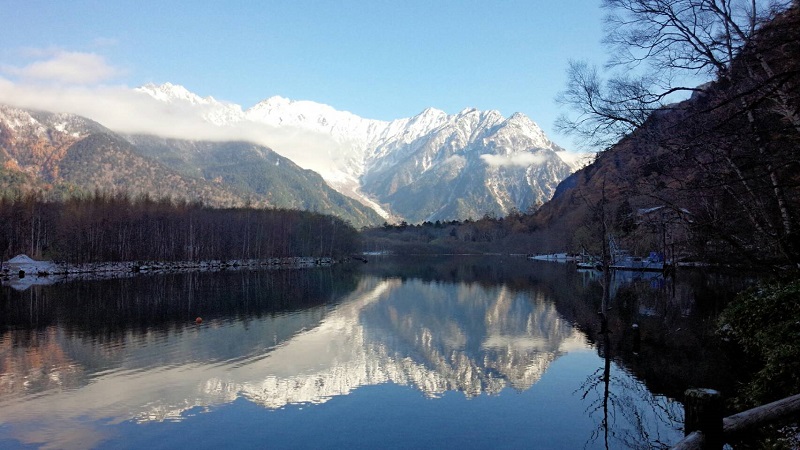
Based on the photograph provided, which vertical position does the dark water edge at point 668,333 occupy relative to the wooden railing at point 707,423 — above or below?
below

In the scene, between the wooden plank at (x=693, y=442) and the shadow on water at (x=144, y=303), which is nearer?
the wooden plank at (x=693, y=442)

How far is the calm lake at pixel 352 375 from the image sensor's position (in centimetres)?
1541

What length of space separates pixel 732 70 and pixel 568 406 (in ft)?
38.1

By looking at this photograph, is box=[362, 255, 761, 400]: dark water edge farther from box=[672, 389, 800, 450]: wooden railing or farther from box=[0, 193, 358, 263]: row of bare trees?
box=[0, 193, 358, 263]: row of bare trees

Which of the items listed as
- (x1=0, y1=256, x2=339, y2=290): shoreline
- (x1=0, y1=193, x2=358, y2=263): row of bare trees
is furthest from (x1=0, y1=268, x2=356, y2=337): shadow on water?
(x1=0, y1=193, x2=358, y2=263): row of bare trees

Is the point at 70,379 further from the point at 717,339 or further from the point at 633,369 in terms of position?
the point at 717,339

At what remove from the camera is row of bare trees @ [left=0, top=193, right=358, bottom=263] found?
97.5 m

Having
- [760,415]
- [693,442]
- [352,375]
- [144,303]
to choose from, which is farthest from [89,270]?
[760,415]

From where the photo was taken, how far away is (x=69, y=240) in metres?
94.2

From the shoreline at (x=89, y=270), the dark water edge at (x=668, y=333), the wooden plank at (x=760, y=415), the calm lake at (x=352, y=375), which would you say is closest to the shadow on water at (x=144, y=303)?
the calm lake at (x=352, y=375)

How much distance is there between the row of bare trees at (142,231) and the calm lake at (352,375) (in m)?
60.5

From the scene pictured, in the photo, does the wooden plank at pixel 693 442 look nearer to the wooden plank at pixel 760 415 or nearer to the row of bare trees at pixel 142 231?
the wooden plank at pixel 760 415

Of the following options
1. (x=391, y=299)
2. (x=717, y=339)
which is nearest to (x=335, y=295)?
(x=391, y=299)

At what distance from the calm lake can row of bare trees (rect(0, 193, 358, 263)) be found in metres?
60.5
